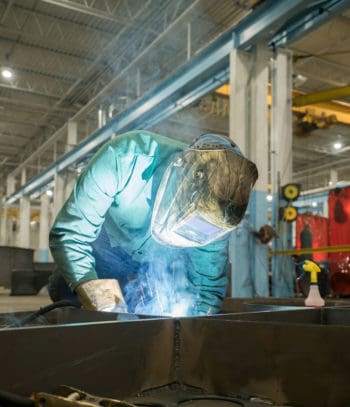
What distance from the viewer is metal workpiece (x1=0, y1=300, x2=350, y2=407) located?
1052 mm

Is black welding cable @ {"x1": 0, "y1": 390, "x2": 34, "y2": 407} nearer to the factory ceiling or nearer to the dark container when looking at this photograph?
the factory ceiling

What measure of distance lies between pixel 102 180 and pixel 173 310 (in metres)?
0.69

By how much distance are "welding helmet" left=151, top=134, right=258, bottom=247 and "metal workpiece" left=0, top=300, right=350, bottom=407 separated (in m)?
0.42

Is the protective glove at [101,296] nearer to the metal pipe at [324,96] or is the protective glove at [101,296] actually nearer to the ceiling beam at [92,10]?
the metal pipe at [324,96]

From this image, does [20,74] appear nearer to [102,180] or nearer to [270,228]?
[270,228]

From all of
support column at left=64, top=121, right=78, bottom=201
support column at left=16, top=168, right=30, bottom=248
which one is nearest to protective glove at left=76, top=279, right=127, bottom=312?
support column at left=64, top=121, right=78, bottom=201

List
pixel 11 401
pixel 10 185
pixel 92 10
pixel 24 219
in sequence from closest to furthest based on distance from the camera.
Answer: pixel 11 401, pixel 92 10, pixel 24 219, pixel 10 185

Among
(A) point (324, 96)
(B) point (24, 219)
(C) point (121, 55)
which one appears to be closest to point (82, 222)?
(A) point (324, 96)

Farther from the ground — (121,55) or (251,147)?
(121,55)

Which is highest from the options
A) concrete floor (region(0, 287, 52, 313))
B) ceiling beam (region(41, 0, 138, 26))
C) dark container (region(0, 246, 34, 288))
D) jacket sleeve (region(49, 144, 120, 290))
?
ceiling beam (region(41, 0, 138, 26))

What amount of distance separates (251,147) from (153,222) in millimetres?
3396

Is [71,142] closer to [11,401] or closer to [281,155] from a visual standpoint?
[281,155]

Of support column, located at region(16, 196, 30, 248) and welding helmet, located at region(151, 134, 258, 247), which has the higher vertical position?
support column, located at region(16, 196, 30, 248)

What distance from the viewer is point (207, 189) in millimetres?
1609
